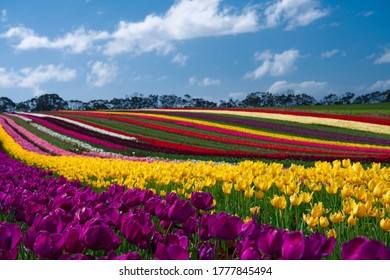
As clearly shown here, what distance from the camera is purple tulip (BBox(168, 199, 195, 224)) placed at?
2033 millimetres

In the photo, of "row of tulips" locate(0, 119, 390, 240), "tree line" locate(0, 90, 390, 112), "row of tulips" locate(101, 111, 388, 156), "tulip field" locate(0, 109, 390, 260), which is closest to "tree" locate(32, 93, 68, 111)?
"tree line" locate(0, 90, 390, 112)

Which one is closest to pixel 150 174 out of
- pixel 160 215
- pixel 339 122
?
pixel 160 215

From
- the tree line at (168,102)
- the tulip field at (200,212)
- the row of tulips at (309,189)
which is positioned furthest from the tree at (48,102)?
the row of tulips at (309,189)

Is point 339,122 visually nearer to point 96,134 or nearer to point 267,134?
point 267,134

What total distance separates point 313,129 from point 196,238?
108 feet

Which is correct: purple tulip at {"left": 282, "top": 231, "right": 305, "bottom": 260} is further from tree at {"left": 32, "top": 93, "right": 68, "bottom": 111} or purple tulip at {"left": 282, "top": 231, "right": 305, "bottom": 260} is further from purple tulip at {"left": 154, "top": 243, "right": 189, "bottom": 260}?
tree at {"left": 32, "top": 93, "right": 68, "bottom": 111}

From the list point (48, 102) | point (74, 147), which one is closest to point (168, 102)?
point (48, 102)

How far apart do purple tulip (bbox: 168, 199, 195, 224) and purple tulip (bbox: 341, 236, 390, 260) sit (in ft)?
3.03

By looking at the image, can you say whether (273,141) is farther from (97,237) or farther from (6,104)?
(6,104)

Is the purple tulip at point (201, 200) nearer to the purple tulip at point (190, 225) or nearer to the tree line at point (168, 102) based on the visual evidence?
the purple tulip at point (190, 225)

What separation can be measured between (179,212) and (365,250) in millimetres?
1012

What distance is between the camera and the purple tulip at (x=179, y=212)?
2033mm

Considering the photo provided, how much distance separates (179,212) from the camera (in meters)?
2.04
